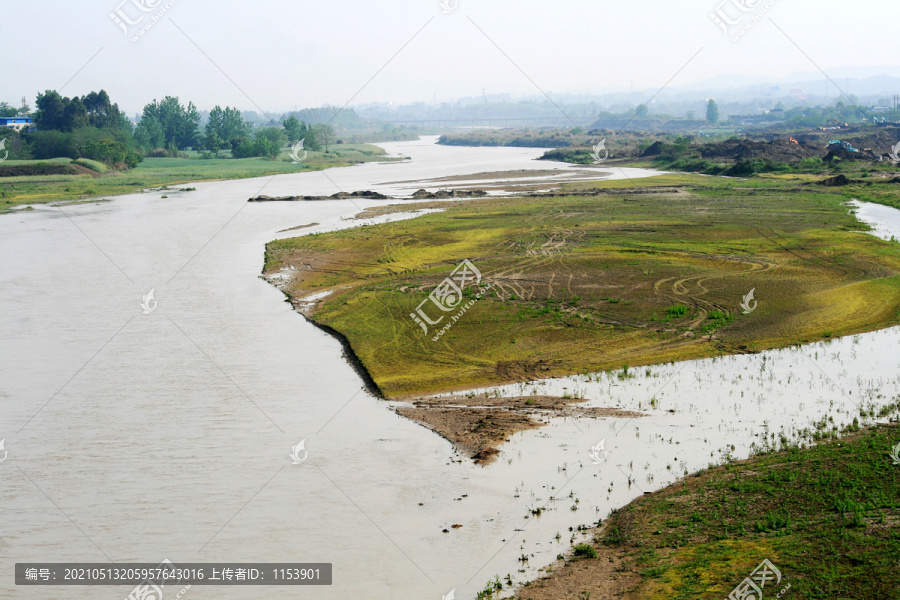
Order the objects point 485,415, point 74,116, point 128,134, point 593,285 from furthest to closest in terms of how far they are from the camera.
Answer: point 128,134, point 74,116, point 593,285, point 485,415

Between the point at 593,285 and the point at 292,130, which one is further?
the point at 292,130

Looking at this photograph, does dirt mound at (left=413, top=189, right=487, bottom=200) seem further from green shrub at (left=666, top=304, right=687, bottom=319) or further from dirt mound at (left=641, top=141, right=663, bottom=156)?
dirt mound at (left=641, top=141, right=663, bottom=156)

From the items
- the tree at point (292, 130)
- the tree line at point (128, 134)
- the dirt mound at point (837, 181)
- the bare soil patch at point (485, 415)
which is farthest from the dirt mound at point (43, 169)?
the bare soil patch at point (485, 415)

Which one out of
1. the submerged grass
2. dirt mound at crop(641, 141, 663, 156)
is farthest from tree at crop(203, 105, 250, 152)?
the submerged grass

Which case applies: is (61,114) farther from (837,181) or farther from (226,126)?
(837,181)

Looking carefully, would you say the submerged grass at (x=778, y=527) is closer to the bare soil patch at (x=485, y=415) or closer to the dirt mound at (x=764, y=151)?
the bare soil patch at (x=485, y=415)

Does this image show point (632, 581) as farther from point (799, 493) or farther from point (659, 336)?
point (659, 336)

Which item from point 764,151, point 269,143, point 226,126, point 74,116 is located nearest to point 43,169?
point 74,116
